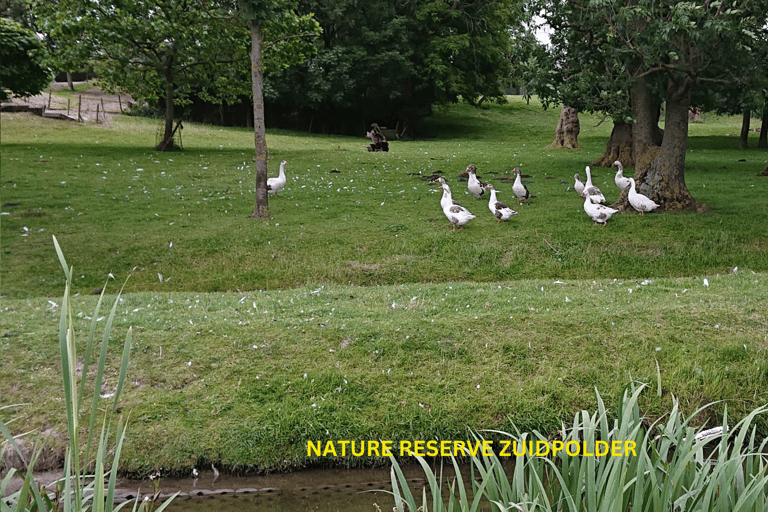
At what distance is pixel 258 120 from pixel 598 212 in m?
7.53

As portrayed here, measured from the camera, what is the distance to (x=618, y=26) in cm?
1210

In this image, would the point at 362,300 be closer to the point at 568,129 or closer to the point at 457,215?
the point at 457,215

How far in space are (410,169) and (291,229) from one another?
879 centimetres

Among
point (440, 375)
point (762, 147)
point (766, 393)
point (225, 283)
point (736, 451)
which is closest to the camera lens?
point (736, 451)

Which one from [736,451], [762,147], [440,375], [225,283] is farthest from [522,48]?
[762,147]

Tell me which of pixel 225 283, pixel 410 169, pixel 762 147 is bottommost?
pixel 225 283

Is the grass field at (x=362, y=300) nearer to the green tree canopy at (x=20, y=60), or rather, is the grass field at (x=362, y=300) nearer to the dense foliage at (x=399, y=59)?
the green tree canopy at (x=20, y=60)

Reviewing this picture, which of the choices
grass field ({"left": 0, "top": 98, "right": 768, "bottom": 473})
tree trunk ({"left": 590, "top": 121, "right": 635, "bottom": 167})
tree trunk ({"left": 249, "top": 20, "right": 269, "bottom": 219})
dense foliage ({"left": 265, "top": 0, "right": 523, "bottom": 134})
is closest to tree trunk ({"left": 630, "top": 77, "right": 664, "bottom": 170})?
grass field ({"left": 0, "top": 98, "right": 768, "bottom": 473})

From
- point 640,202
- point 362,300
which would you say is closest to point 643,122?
point 640,202

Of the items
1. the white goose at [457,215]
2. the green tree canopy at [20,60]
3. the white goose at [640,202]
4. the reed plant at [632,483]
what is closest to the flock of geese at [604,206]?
the white goose at [640,202]

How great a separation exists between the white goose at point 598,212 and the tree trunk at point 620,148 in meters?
9.86

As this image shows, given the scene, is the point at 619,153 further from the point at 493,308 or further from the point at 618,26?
the point at 493,308

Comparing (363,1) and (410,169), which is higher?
(363,1)

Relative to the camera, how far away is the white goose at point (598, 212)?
12.8 m
